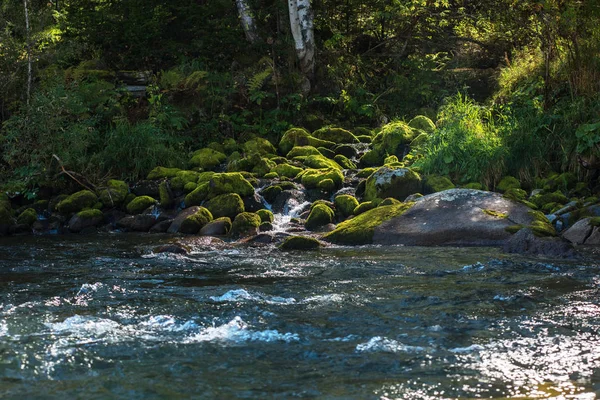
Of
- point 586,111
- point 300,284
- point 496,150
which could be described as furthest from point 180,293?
point 586,111

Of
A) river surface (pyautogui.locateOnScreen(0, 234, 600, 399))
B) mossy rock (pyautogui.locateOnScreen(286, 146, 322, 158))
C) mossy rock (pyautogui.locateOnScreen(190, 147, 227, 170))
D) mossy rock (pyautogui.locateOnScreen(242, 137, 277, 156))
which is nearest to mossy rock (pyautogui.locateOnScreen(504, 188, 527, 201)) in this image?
river surface (pyautogui.locateOnScreen(0, 234, 600, 399))

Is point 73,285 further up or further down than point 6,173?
further down

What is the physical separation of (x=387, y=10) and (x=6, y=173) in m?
10.3

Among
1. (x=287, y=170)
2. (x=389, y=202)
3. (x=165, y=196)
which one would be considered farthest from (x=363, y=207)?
(x=165, y=196)

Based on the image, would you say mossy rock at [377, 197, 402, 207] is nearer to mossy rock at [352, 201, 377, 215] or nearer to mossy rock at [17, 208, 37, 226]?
mossy rock at [352, 201, 377, 215]

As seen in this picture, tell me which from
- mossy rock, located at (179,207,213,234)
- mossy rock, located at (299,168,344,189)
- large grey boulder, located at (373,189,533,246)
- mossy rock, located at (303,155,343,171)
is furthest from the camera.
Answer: mossy rock, located at (303,155,343,171)

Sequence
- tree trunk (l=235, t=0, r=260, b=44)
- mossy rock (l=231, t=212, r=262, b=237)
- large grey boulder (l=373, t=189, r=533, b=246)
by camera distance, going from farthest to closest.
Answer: tree trunk (l=235, t=0, r=260, b=44)
mossy rock (l=231, t=212, r=262, b=237)
large grey boulder (l=373, t=189, r=533, b=246)

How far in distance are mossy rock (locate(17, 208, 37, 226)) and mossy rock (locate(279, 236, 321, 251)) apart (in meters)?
5.48

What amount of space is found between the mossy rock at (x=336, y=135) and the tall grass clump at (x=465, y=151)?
287 centimetres

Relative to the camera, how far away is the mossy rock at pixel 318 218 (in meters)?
11.9

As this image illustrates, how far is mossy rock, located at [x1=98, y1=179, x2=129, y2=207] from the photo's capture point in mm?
13555

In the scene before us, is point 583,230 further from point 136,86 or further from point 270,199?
point 136,86

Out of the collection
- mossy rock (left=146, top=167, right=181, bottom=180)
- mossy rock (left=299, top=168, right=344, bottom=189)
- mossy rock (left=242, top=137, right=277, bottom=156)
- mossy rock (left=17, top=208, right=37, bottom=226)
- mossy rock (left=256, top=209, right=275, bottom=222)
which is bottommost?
mossy rock (left=256, top=209, right=275, bottom=222)

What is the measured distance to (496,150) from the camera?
12.8 m
